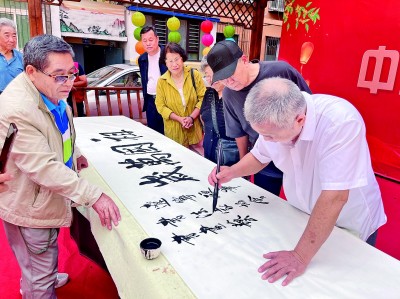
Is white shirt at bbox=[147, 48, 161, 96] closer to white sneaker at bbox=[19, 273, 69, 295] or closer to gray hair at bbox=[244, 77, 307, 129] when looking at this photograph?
white sneaker at bbox=[19, 273, 69, 295]

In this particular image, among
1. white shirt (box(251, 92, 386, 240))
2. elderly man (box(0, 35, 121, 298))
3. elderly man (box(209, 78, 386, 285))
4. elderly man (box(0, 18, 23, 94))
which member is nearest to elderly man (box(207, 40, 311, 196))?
white shirt (box(251, 92, 386, 240))

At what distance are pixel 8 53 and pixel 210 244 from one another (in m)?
2.98

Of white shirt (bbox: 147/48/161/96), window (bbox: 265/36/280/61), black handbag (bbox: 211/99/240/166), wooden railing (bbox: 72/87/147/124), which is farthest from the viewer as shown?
window (bbox: 265/36/280/61)

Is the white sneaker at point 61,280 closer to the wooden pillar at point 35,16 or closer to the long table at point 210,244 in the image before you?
the long table at point 210,244

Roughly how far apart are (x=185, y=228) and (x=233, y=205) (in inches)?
12.1

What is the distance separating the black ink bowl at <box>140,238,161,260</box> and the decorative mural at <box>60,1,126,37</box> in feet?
33.9

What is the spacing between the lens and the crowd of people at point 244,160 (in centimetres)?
101

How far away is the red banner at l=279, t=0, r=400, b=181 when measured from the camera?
6.75ft

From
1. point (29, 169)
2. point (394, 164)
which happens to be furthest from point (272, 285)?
point (394, 164)

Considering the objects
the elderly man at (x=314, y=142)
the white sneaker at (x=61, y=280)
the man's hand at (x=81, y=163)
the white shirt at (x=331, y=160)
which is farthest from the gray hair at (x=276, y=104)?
the white sneaker at (x=61, y=280)

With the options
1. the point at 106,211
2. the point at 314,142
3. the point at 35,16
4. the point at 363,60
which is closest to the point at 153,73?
the point at 35,16

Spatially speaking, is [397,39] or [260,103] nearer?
[260,103]

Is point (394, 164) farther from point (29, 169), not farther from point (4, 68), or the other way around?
point (4, 68)

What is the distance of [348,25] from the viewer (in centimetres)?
229
